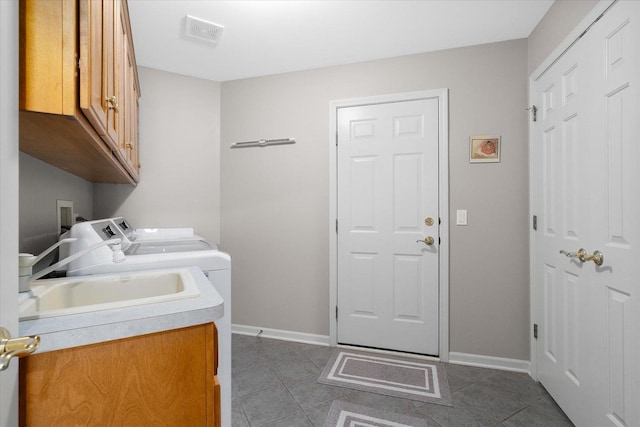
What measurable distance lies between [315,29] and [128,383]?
2222 millimetres

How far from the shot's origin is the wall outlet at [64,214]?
172 centimetres

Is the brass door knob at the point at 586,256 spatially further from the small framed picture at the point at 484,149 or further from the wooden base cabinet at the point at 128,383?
the wooden base cabinet at the point at 128,383

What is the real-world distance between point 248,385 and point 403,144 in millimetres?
2095

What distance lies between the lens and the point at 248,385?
6.54 ft

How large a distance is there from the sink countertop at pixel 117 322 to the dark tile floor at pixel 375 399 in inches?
44.3

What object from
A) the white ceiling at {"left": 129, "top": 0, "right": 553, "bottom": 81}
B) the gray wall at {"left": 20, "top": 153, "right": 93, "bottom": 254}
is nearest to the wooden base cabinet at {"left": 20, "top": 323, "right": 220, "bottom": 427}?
the gray wall at {"left": 20, "top": 153, "right": 93, "bottom": 254}

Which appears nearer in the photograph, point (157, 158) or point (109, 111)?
point (109, 111)

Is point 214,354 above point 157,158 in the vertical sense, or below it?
below

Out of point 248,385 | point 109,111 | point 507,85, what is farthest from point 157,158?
point 507,85

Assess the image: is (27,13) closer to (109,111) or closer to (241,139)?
(109,111)

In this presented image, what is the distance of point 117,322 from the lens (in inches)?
30.9

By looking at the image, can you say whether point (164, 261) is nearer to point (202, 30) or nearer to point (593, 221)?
point (202, 30)

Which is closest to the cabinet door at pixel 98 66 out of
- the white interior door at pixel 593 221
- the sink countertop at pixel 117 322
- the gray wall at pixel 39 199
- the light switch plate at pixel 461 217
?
the gray wall at pixel 39 199

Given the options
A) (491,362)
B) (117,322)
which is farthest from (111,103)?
(491,362)
